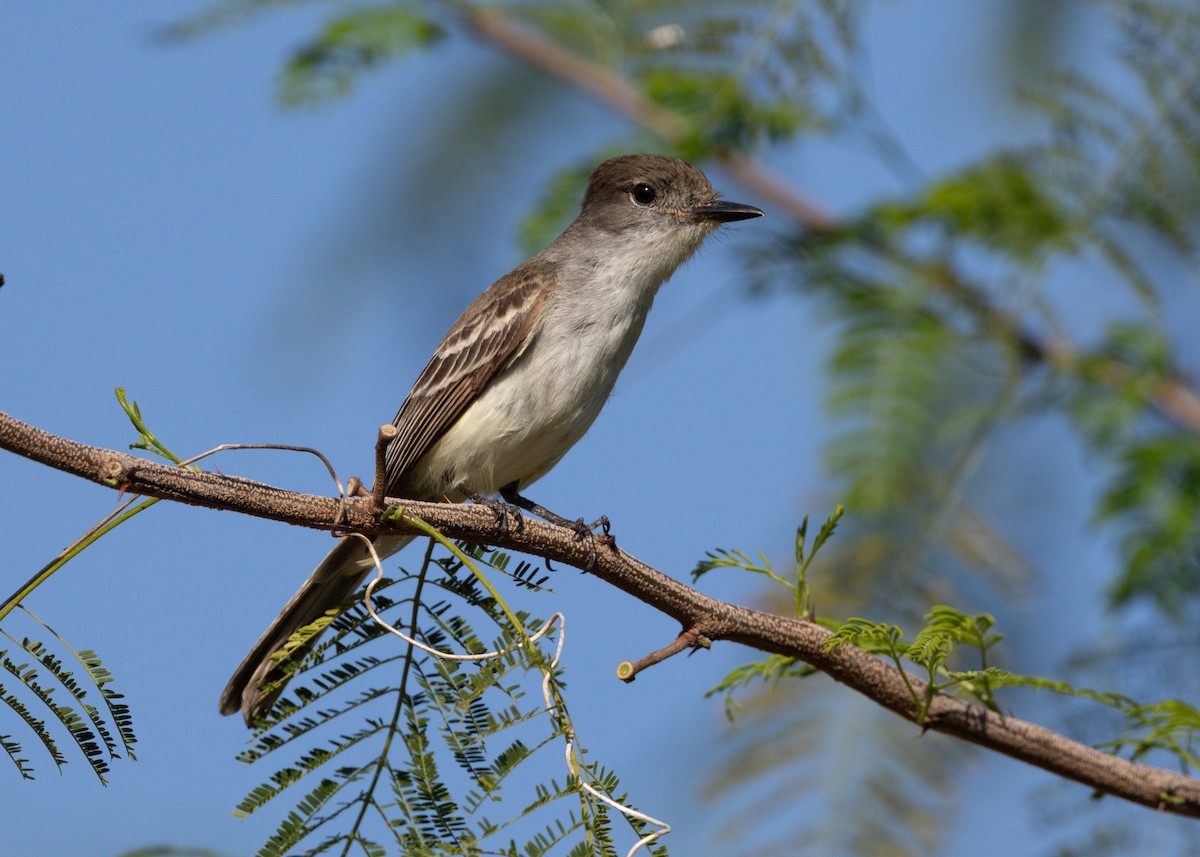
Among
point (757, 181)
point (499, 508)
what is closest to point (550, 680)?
point (499, 508)

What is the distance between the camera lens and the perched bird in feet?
16.6

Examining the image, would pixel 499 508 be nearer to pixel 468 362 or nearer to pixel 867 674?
pixel 468 362

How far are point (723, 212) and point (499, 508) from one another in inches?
79.4

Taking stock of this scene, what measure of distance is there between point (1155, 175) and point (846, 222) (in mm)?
1102

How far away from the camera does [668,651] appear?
3.05 meters

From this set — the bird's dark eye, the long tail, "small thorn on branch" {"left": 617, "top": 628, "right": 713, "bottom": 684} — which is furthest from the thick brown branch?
the bird's dark eye

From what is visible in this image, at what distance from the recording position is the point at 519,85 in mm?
5867

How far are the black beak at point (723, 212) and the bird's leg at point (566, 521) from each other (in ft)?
4.51

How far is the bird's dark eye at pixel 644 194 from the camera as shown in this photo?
5945mm

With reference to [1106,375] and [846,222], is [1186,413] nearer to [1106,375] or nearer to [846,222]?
Answer: [1106,375]

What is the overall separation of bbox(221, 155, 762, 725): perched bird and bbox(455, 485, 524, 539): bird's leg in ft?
0.05

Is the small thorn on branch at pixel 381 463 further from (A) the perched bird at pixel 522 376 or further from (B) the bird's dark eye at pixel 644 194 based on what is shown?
(B) the bird's dark eye at pixel 644 194

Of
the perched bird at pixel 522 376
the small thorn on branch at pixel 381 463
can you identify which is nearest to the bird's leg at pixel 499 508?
the perched bird at pixel 522 376

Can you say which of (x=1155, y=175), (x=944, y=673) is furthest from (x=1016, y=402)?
(x=944, y=673)
